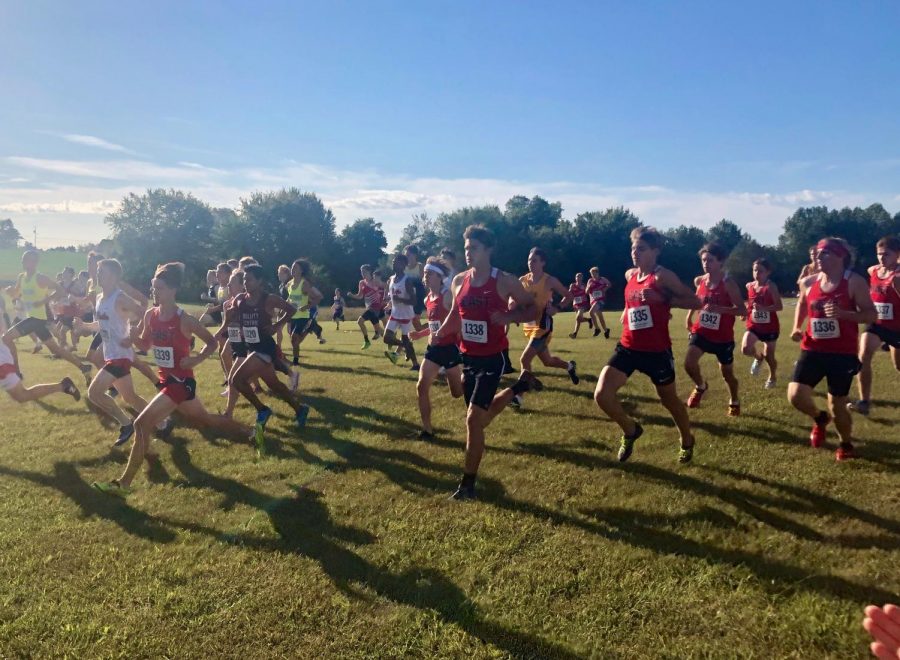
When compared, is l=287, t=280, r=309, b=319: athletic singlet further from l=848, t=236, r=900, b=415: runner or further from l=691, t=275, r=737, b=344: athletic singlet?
l=848, t=236, r=900, b=415: runner

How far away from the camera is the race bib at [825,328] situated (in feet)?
19.5

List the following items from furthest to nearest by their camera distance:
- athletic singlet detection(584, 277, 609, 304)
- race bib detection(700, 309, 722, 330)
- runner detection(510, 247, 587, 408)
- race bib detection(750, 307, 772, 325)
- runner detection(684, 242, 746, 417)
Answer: athletic singlet detection(584, 277, 609, 304), race bib detection(750, 307, 772, 325), runner detection(510, 247, 587, 408), race bib detection(700, 309, 722, 330), runner detection(684, 242, 746, 417)

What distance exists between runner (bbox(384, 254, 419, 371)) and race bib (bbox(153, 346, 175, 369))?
572cm

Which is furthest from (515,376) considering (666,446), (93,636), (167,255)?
(167,255)

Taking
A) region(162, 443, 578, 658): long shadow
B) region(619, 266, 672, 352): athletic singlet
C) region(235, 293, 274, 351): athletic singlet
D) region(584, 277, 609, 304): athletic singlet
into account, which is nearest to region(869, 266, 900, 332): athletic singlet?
region(619, 266, 672, 352): athletic singlet

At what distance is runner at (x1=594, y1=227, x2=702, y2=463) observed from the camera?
18.8 feet

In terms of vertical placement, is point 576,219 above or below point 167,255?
above

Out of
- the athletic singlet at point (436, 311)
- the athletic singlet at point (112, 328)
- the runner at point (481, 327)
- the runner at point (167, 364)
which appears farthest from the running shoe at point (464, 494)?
the athletic singlet at point (112, 328)

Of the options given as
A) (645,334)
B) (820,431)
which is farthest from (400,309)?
(820,431)

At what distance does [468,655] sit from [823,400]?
8327mm

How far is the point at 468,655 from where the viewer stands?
10.8 ft

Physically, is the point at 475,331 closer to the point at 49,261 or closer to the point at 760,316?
the point at 760,316

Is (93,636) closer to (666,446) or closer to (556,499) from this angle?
(556,499)

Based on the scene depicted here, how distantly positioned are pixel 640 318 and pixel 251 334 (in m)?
4.78
